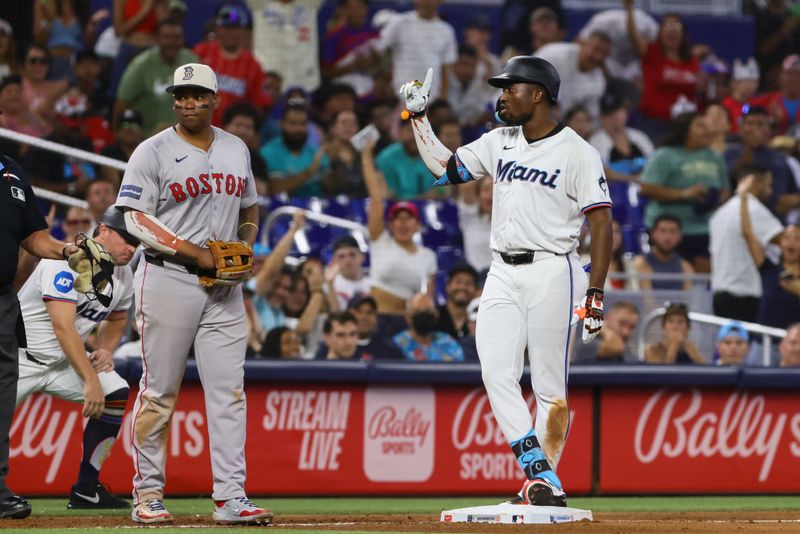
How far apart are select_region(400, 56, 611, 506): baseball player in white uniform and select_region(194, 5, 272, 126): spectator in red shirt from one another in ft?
21.4

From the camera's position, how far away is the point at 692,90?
14375 mm

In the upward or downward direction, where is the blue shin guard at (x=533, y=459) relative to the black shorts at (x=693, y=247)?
downward

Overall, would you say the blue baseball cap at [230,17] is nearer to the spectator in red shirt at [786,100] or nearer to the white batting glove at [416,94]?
the spectator in red shirt at [786,100]

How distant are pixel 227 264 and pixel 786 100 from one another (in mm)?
10194

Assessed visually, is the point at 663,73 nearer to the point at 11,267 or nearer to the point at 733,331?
the point at 733,331

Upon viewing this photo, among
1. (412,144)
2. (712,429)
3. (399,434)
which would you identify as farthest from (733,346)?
(412,144)

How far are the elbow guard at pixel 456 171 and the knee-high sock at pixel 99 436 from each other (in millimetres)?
2121

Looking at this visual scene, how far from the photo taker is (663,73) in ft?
47.2

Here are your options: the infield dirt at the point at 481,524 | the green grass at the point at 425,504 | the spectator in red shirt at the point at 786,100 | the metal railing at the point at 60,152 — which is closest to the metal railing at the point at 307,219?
the metal railing at the point at 60,152

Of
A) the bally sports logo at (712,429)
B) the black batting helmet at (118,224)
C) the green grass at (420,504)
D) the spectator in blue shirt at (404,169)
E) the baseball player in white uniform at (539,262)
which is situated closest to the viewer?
the baseball player in white uniform at (539,262)

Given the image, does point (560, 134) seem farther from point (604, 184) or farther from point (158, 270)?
point (158, 270)

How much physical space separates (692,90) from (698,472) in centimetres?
670

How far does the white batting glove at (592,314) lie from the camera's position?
18.9ft

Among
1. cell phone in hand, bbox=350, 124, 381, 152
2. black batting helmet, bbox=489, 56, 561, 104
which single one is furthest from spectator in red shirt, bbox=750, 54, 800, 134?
black batting helmet, bbox=489, 56, 561, 104
